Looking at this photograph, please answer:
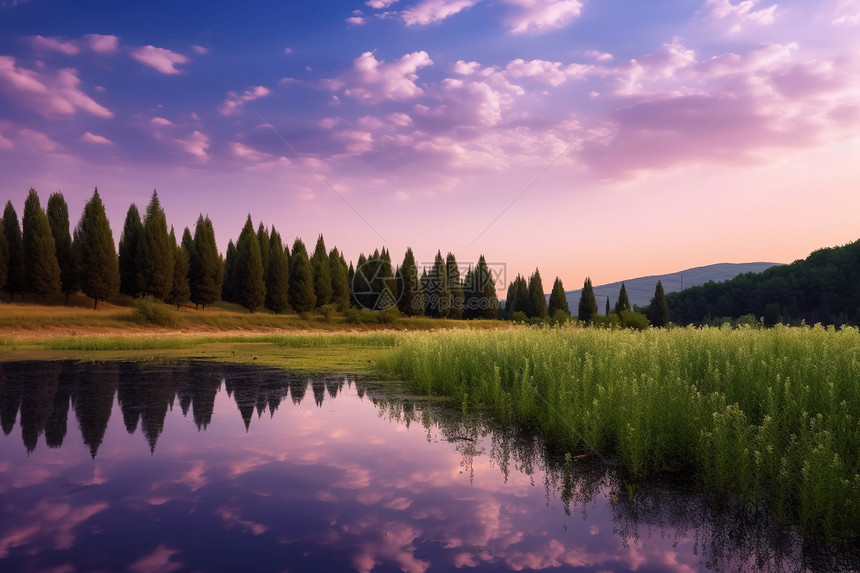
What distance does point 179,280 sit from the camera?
2221 inches

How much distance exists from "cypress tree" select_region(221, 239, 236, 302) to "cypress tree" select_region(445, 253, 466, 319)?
2902 centimetres

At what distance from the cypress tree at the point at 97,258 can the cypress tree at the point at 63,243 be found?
1273mm

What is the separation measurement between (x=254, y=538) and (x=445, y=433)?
4215 mm

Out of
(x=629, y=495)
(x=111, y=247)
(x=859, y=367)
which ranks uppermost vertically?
(x=111, y=247)

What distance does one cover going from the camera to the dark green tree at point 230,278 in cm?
6788

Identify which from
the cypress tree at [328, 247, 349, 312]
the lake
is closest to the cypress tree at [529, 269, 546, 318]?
the cypress tree at [328, 247, 349, 312]

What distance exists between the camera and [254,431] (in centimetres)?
852

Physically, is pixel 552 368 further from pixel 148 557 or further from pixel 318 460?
pixel 148 557

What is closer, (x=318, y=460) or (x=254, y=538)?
(x=254, y=538)

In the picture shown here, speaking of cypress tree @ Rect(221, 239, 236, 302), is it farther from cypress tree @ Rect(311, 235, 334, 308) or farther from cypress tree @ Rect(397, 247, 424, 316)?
cypress tree @ Rect(397, 247, 424, 316)

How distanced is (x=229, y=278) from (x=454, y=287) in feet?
104

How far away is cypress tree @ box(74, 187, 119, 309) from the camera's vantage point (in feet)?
164

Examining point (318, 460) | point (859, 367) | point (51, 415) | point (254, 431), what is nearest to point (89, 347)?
point (51, 415)

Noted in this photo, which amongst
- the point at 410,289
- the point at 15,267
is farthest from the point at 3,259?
the point at 410,289
